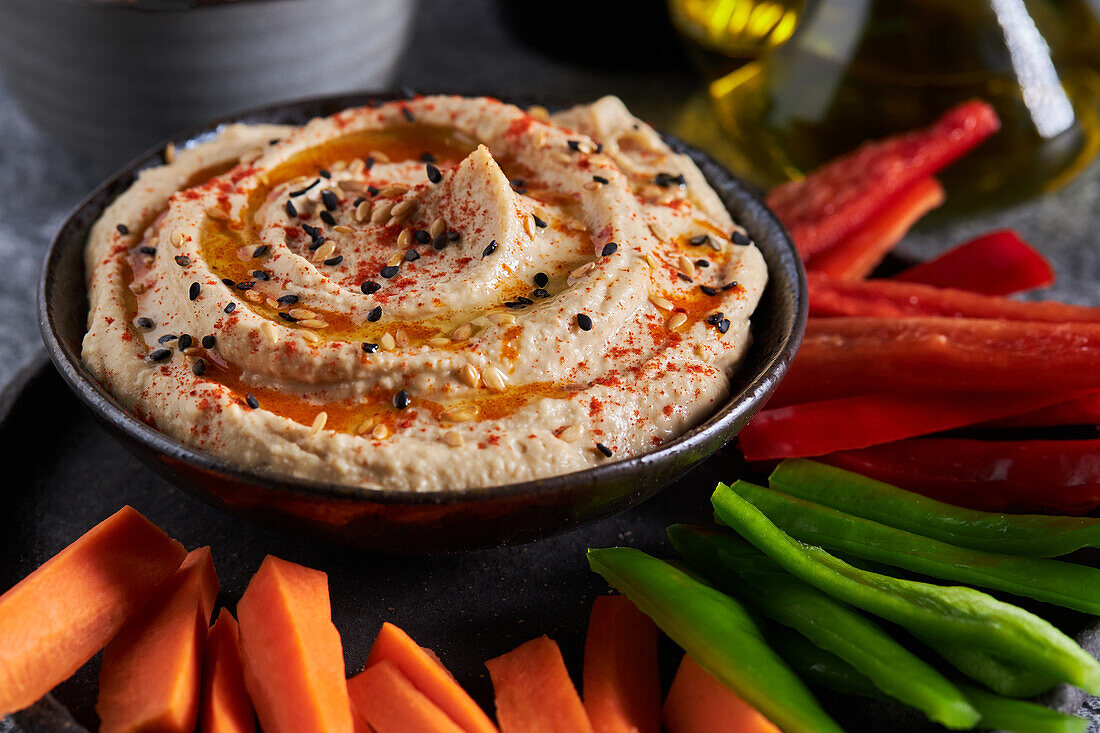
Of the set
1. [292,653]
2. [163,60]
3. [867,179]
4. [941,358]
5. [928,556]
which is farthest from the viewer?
[163,60]

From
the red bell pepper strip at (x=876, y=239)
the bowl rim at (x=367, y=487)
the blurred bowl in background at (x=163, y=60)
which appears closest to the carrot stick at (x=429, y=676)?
the bowl rim at (x=367, y=487)

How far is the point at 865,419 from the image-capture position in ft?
12.2

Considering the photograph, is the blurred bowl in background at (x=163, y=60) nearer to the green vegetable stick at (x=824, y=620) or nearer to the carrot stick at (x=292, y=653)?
the carrot stick at (x=292, y=653)

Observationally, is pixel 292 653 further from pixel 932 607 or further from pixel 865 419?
pixel 865 419

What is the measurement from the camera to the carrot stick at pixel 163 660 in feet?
8.74

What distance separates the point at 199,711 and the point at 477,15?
587cm

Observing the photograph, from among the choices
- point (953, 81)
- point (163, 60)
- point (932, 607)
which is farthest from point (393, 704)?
point (953, 81)

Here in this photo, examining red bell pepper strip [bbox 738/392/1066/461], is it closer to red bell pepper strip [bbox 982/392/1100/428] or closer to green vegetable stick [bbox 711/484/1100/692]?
red bell pepper strip [bbox 982/392/1100/428]

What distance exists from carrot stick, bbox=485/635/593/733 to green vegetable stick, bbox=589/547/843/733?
30cm

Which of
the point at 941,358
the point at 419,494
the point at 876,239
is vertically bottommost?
the point at 876,239

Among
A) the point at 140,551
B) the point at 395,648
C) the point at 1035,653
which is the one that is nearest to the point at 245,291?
the point at 140,551

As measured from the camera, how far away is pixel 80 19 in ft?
15.6

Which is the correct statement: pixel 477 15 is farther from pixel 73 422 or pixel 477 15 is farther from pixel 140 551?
pixel 140 551

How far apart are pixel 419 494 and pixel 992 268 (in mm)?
2837
